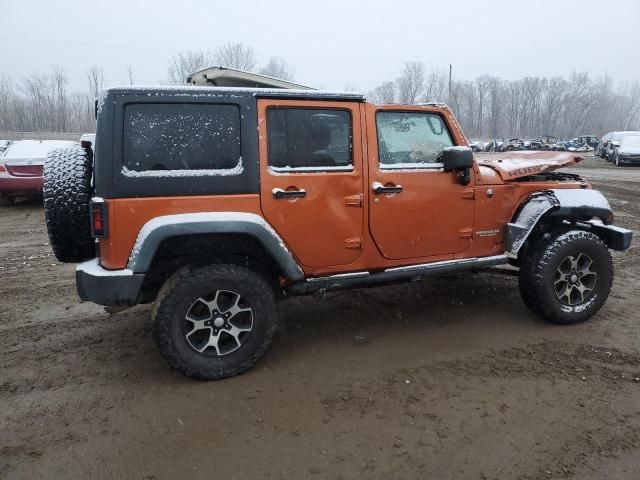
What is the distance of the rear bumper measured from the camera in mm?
10680

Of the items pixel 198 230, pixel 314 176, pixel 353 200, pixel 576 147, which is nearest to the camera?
pixel 198 230

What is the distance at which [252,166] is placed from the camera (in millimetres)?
3451

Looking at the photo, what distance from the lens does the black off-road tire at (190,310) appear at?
3344mm

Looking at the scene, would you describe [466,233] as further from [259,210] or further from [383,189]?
[259,210]

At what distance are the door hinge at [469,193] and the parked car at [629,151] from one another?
24.6 metres

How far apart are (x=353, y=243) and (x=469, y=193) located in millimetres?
1174

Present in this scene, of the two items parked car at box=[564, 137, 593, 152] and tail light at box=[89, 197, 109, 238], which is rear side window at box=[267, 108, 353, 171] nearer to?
tail light at box=[89, 197, 109, 238]

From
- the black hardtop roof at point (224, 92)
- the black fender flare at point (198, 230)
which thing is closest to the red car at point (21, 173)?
the black hardtop roof at point (224, 92)

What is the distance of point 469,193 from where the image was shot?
4.20 metres

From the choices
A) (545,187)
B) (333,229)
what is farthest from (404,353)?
(545,187)

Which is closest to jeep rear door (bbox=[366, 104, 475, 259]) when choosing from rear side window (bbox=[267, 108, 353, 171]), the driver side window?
the driver side window

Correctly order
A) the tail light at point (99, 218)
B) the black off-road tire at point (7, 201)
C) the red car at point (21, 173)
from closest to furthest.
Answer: the tail light at point (99, 218) < the red car at point (21, 173) < the black off-road tire at point (7, 201)

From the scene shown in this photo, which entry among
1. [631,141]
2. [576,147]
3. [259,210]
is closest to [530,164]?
[259,210]

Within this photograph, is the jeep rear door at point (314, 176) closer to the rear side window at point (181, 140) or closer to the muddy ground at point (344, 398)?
the rear side window at point (181, 140)
